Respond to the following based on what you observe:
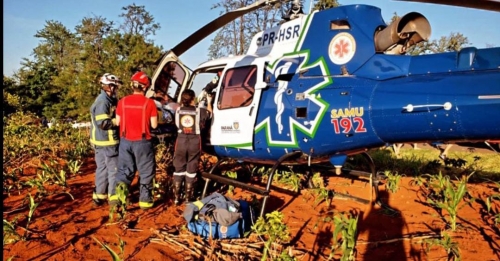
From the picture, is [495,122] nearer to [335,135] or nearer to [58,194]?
[335,135]

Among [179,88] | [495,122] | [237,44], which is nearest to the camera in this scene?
[495,122]

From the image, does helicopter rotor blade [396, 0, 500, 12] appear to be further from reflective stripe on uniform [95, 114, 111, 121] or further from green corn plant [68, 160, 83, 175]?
green corn plant [68, 160, 83, 175]

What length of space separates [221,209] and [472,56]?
3.00 metres

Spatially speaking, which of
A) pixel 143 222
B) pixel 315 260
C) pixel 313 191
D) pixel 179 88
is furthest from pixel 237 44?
pixel 315 260

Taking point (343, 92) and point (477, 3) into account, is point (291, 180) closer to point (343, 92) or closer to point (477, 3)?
point (343, 92)

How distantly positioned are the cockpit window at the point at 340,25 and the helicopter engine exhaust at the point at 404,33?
1.41ft

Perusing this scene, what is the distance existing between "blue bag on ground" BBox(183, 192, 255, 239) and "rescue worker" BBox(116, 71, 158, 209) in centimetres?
122

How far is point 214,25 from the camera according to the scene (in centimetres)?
614

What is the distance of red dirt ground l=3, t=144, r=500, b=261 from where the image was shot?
3896 millimetres

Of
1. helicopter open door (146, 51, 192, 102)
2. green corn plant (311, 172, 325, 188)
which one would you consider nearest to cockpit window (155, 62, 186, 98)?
helicopter open door (146, 51, 192, 102)

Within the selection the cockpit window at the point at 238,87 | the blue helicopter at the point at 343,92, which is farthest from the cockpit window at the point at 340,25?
the cockpit window at the point at 238,87

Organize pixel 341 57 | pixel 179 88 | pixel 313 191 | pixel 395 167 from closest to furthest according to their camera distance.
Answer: pixel 341 57, pixel 313 191, pixel 179 88, pixel 395 167

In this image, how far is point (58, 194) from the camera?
6.04 metres

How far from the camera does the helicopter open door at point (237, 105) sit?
209 inches
